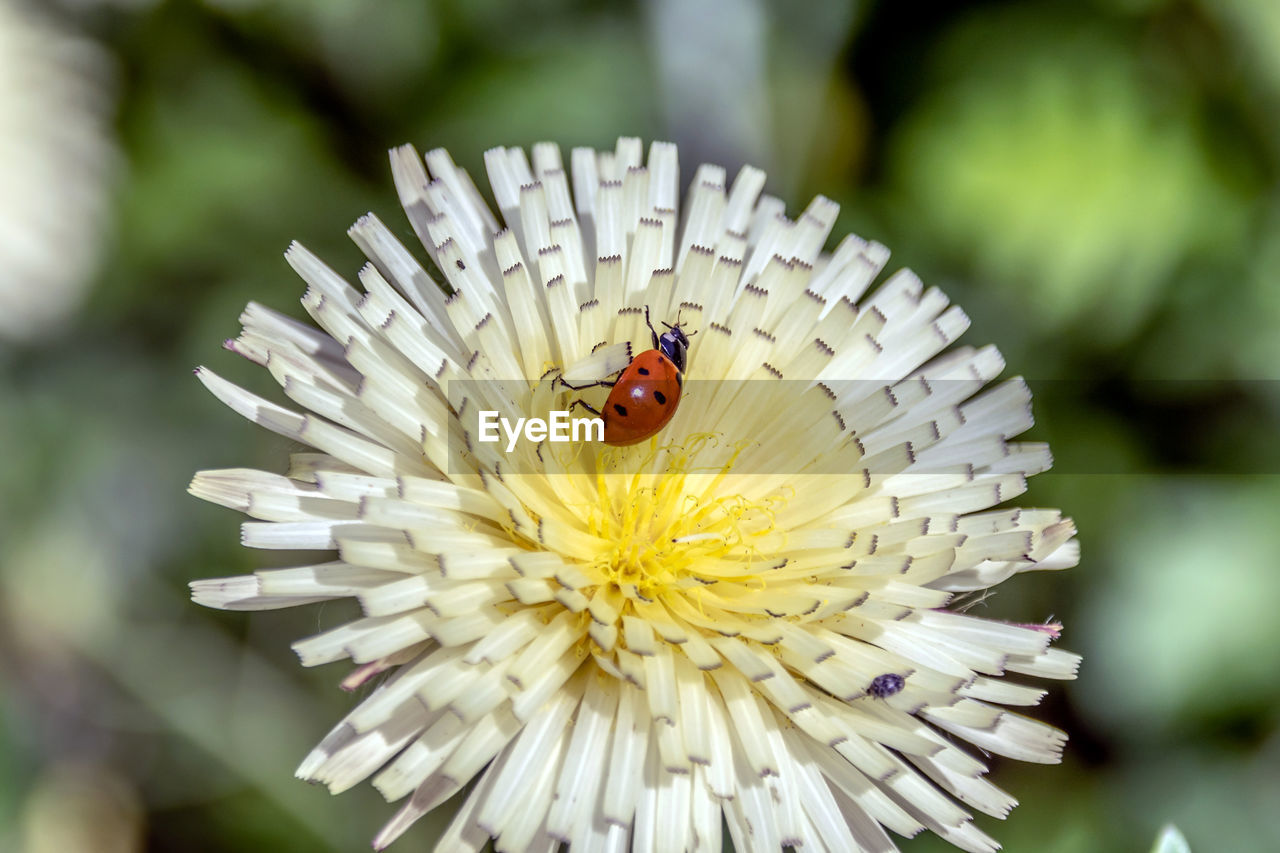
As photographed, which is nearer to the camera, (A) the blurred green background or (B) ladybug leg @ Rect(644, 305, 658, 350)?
(B) ladybug leg @ Rect(644, 305, 658, 350)

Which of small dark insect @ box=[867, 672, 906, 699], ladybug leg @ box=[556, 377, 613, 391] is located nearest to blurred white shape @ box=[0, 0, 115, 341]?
ladybug leg @ box=[556, 377, 613, 391]

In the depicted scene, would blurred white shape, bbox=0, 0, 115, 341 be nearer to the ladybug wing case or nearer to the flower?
the flower

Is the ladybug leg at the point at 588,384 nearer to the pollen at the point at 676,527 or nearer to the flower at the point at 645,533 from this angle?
the flower at the point at 645,533

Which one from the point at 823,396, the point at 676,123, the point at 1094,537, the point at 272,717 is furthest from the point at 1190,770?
the point at 272,717

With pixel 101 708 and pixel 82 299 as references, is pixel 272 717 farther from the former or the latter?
pixel 82 299

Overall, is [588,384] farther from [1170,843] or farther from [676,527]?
[1170,843]
